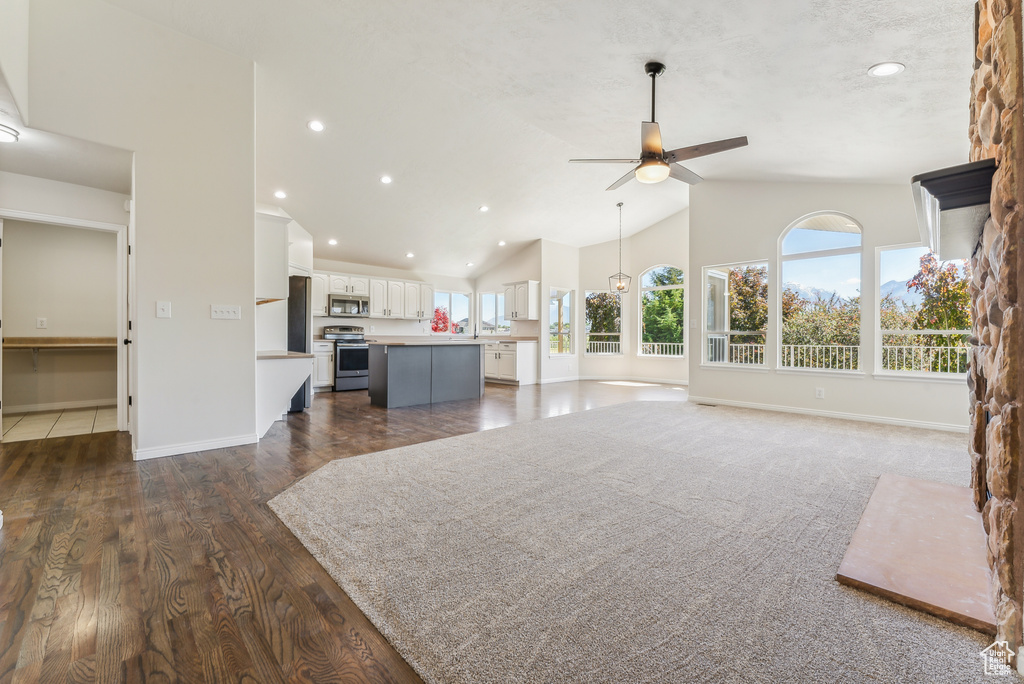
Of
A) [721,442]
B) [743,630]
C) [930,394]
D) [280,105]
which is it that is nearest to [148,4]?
[280,105]

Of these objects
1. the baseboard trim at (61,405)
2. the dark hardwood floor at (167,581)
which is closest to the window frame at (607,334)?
the dark hardwood floor at (167,581)

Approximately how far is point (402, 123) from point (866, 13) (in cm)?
398

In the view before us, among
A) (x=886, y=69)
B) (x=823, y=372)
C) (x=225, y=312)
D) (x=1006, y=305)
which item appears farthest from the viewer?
(x=823, y=372)

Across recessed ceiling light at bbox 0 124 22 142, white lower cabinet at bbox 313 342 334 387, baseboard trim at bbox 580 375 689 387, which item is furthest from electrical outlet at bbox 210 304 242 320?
baseboard trim at bbox 580 375 689 387

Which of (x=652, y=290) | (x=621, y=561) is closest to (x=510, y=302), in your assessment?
(x=652, y=290)

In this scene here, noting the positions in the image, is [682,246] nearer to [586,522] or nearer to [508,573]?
[586,522]

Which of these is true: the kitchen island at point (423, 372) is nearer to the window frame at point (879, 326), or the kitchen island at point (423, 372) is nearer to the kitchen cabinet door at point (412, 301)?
the kitchen cabinet door at point (412, 301)

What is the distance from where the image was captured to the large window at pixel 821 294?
4914 mm

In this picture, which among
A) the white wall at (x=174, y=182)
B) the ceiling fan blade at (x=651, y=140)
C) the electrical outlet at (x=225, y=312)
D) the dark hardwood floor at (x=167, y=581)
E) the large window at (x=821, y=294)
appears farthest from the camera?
the large window at (x=821, y=294)

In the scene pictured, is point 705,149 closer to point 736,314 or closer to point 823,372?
point 736,314

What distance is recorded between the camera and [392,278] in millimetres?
8430

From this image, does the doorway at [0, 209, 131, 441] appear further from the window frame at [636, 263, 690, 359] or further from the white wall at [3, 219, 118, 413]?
the window frame at [636, 263, 690, 359]

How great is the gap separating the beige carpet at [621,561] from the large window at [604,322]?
Answer: 562 cm

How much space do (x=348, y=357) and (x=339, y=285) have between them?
1367 mm
